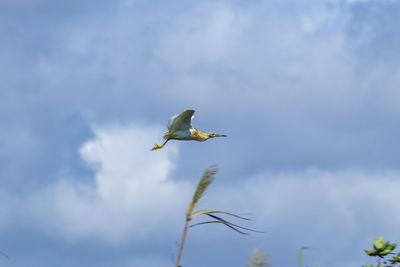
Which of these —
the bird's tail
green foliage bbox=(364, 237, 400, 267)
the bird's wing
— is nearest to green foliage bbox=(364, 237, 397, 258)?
green foliage bbox=(364, 237, 400, 267)

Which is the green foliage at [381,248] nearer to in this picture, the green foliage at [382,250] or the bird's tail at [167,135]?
the green foliage at [382,250]

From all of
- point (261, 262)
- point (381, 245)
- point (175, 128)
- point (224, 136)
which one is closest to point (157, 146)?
point (175, 128)

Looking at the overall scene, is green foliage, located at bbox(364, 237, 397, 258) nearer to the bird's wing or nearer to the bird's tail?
the bird's wing

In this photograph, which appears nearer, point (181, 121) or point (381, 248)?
point (381, 248)

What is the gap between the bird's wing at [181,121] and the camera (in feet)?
83.9

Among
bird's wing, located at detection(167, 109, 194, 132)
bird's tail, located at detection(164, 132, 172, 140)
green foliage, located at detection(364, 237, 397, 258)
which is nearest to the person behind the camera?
green foliage, located at detection(364, 237, 397, 258)

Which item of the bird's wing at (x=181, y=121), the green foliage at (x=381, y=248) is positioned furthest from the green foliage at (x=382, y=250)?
the bird's wing at (x=181, y=121)

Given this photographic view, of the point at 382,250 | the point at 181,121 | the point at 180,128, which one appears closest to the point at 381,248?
the point at 382,250

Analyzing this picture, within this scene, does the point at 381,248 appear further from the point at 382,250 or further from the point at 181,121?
the point at 181,121

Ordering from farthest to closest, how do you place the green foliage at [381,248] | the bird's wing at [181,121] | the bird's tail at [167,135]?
the bird's tail at [167,135] < the bird's wing at [181,121] < the green foliage at [381,248]

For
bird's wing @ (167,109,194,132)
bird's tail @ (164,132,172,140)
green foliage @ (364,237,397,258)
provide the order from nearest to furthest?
green foliage @ (364,237,397,258)
bird's wing @ (167,109,194,132)
bird's tail @ (164,132,172,140)

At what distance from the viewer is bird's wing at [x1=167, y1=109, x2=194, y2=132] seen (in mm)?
25578

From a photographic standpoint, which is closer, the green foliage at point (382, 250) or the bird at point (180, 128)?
the green foliage at point (382, 250)

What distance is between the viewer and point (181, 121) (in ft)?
86.5
